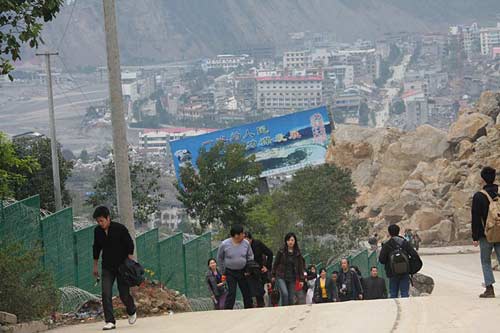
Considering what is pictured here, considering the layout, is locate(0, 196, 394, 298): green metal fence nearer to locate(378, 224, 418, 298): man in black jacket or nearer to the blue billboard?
locate(378, 224, 418, 298): man in black jacket

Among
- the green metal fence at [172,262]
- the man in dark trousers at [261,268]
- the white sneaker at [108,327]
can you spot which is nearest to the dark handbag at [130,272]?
the white sneaker at [108,327]

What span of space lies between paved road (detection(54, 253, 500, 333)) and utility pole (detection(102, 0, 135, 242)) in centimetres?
176

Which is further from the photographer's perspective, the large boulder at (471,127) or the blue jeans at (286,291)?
the large boulder at (471,127)

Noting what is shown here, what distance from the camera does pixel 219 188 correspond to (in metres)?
46.3

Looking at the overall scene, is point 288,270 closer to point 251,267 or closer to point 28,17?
point 251,267

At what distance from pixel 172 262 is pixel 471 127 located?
6157cm

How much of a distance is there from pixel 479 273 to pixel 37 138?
62.4 ft

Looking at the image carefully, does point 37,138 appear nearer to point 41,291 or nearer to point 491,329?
point 41,291

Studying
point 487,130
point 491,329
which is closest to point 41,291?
point 491,329

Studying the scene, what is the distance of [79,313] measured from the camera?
59.8 feet

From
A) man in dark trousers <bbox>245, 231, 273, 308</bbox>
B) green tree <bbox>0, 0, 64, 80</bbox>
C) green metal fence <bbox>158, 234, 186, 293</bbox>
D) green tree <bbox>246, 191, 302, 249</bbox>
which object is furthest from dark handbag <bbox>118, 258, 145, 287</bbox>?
green tree <bbox>246, 191, 302, 249</bbox>

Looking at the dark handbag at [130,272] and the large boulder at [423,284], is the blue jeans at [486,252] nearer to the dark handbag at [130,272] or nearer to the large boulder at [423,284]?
the dark handbag at [130,272]

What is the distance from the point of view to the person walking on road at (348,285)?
22391 mm

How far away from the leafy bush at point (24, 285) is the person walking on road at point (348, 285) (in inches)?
270
